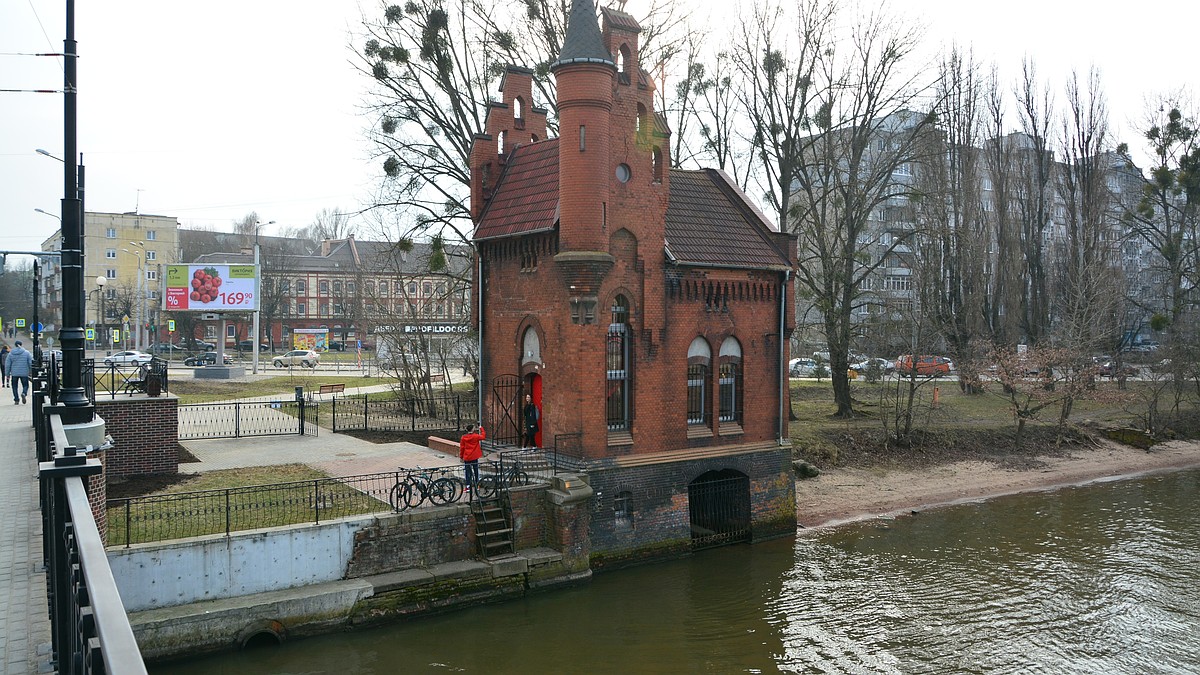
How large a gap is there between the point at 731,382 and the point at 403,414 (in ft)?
50.2

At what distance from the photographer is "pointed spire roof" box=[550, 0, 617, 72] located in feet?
60.4

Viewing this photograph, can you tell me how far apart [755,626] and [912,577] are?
16.2 feet

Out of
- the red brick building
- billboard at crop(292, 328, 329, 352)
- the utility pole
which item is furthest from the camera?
billboard at crop(292, 328, 329, 352)

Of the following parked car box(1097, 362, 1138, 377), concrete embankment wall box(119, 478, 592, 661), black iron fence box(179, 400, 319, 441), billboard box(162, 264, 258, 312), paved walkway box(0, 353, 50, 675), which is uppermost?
billboard box(162, 264, 258, 312)

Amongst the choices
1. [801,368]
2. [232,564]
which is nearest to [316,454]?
[232,564]

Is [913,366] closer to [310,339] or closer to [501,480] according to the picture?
[501,480]

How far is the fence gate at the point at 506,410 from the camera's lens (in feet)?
69.0

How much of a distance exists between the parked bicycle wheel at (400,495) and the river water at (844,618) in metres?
2.28

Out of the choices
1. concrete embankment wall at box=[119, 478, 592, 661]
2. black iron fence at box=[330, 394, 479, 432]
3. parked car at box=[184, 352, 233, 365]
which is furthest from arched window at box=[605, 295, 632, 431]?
parked car at box=[184, 352, 233, 365]

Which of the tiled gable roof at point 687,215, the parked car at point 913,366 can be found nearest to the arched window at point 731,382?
the tiled gable roof at point 687,215

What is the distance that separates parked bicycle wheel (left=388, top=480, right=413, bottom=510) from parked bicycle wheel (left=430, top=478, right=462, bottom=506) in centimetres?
47

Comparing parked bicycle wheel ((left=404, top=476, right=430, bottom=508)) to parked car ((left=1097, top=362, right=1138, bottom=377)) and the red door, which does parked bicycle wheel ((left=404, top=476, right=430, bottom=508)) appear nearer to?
the red door

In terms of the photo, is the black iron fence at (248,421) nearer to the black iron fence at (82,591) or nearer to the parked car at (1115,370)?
the black iron fence at (82,591)

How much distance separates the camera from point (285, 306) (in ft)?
263
